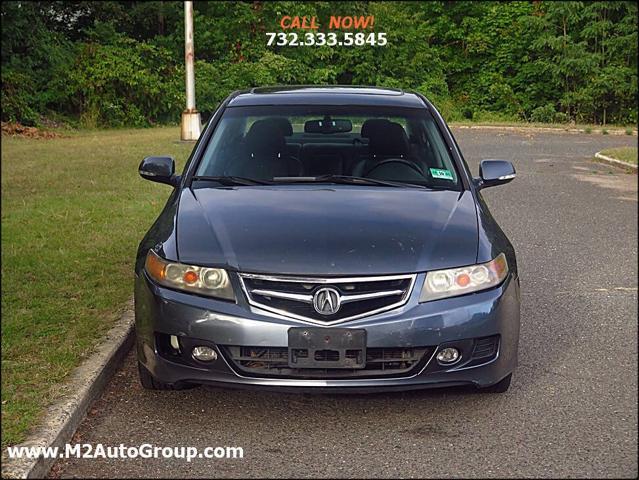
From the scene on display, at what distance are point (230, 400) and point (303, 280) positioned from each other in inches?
31.6

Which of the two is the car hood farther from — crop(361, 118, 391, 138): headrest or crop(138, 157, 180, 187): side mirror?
crop(361, 118, 391, 138): headrest

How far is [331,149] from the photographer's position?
5.39 m

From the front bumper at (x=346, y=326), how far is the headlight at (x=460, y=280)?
0.03m

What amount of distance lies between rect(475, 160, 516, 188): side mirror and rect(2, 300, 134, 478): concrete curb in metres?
2.13

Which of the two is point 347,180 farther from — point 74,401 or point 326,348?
point 74,401

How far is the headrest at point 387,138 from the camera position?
17.1 feet

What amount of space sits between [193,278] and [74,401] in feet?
2.35

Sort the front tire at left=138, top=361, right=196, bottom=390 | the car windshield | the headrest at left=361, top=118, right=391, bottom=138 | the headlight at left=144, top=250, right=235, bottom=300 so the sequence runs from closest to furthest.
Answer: the headlight at left=144, top=250, right=235, bottom=300 < the front tire at left=138, top=361, right=196, bottom=390 < the car windshield < the headrest at left=361, top=118, right=391, bottom=138

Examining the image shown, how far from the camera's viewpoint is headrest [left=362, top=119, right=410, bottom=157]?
5.21 m

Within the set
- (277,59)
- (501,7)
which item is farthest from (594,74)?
(277,59)

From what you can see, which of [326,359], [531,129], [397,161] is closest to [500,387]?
[326,359]

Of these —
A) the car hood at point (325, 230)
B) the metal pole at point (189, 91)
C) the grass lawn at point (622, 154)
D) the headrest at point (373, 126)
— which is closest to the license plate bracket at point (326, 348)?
the car hood at point (325, 230)

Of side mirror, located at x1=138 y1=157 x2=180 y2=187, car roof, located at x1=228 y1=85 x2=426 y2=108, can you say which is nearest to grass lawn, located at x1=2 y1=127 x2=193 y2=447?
side mirror, located at x1=138 y1=157 x2=180 y2=187

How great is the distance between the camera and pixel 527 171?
1557 cm
